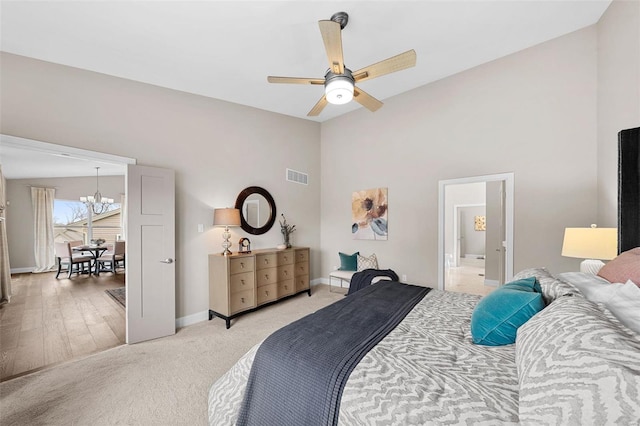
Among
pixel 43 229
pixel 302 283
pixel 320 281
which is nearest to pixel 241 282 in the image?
pixel 302 283

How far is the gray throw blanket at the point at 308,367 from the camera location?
109 centimetres

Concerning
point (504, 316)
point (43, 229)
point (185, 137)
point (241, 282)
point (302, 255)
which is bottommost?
point (241, 282)

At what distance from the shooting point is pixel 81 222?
7.44 meters

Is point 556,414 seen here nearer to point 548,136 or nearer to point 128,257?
Answer: point 548,136

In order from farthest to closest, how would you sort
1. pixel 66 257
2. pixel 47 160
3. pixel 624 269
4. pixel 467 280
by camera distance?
pixel 66 257 → pixel 467 280 → pixel 47 160 → pixel 624 269

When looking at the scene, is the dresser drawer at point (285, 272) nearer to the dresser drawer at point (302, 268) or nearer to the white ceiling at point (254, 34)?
the dresser drawer at point (302, 268)

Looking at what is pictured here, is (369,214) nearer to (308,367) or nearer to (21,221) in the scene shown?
(308,367)

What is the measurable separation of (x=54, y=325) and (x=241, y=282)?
7.93 ft

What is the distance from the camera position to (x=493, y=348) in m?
1.29

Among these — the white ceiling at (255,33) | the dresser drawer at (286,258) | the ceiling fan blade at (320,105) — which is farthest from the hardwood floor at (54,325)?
the ceiling fan blade at (320,105)

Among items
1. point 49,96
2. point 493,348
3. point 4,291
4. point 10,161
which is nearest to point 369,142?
point 493,348

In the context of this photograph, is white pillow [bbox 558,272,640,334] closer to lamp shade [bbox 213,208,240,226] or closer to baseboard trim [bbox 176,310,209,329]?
lamp shade [bbox 213,208,240,226]

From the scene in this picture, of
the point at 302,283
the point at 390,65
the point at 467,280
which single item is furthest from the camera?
the point at 467,280

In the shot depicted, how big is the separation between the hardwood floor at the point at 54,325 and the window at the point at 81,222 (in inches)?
95.9
